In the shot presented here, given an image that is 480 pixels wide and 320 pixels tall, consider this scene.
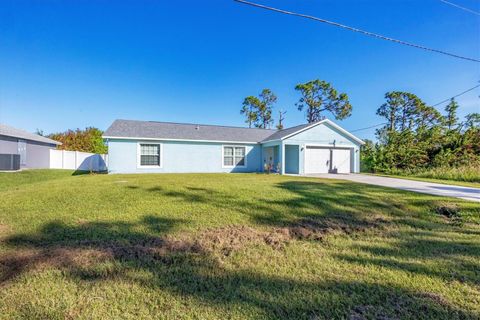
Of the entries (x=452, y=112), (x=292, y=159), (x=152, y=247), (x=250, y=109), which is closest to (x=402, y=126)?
(x=452, y=112)

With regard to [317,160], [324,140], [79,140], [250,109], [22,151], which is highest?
[250,109]

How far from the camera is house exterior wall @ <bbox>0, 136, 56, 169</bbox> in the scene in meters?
17.9

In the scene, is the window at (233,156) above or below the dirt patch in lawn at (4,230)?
above

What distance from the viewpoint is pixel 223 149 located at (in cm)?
1812

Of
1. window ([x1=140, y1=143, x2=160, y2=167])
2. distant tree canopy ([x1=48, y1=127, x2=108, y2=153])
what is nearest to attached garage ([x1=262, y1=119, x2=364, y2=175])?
window ([x1=140, y1=143, x2=160, y2=167])

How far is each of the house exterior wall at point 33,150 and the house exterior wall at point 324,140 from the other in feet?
70.6

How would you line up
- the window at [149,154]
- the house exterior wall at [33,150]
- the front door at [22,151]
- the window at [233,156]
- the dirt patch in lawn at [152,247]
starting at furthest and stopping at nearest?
the front door at [22,151] < the window at [233,156] < the house exterior wall at [33,150] < the window at [149,154] < the dirt patch in lawn at [152,247]

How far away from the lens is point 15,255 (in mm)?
3664

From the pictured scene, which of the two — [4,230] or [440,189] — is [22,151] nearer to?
[4,230]

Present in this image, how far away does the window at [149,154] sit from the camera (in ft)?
52.6

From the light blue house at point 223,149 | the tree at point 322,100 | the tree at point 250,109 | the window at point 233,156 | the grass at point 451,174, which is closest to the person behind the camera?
the grass at point 451,174

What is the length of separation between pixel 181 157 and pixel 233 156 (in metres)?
4.08

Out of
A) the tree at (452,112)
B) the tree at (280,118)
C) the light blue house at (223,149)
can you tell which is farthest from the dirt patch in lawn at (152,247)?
the tree at (452,112)

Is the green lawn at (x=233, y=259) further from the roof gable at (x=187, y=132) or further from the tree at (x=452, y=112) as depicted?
the tree at (x=452, y=112)
